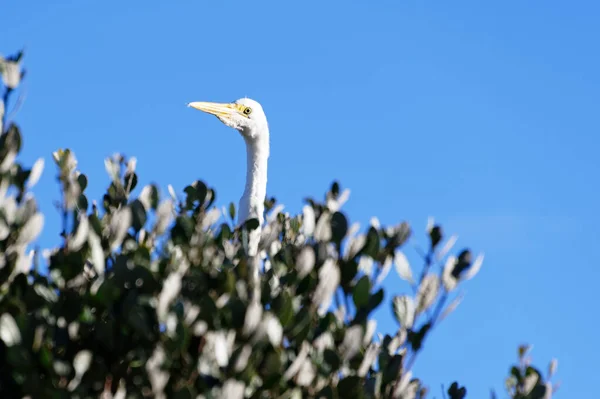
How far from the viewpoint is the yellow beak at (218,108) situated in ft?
40.5

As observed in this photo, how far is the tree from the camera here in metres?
5.07

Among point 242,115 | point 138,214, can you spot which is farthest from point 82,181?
point 242,115

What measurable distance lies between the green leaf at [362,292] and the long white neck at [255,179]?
5.06m

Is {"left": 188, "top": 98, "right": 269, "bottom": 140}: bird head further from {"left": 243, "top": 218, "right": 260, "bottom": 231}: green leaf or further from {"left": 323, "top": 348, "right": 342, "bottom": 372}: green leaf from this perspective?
{"left": 323, "top": 348, "right": 342, "bottom": 372}: green leaf

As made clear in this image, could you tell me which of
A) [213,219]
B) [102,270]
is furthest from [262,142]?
[102,270]

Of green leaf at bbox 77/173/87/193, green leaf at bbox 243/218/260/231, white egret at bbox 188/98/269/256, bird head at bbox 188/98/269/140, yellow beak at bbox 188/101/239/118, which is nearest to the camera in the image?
green leaf at bbox 243/218/260/231

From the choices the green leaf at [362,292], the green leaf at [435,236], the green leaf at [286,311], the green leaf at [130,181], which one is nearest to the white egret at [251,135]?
the green leaf at [130,181]

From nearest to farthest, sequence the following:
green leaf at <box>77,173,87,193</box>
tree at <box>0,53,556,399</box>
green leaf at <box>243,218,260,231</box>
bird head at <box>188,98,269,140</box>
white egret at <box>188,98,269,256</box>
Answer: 1. tree at <box>0,53,556,399</box>
2. green leaf at <box>243,218,260,231</box>
3. green leaf at <box>77,173,87,193</box>
4. white egret at <box>188,98,269,256</box>
5. bird head at <box>188,98,269,140</box>

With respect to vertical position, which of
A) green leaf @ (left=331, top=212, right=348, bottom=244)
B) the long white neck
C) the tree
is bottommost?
the tree

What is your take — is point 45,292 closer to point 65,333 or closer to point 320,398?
point 65,333

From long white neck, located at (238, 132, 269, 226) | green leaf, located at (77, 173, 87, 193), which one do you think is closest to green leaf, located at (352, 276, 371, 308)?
green leaf, located at (77, 173, 87, 193)

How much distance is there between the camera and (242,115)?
484 inches

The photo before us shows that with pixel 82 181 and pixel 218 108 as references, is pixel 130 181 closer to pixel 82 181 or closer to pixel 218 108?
pixel 82 181

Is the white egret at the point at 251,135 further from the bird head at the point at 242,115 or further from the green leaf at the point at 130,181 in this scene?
the green leaf at the point at 130,181
